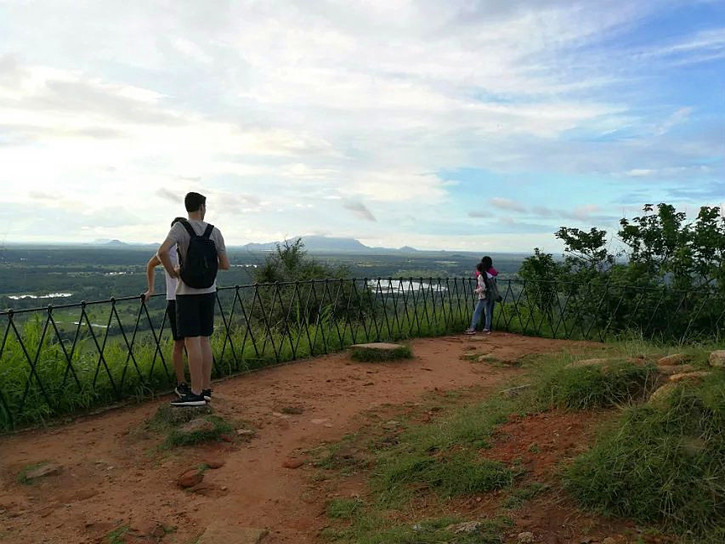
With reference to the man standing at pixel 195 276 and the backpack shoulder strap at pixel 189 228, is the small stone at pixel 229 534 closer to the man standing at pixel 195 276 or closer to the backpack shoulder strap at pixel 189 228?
the man standing at pixel 195 276

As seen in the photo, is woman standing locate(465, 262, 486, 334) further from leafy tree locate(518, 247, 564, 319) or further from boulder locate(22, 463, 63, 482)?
boulder locate(22, 463, 63, 482)

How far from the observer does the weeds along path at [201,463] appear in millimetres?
3424

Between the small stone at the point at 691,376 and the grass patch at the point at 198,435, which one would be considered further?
the grass patch at the point at 198,435

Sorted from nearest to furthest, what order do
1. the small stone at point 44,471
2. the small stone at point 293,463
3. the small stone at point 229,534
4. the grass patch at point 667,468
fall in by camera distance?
the grass patch at point 667,468 → the small stone at point 229,534 → the small stone at point 44,471 → the small stone at point 293,463

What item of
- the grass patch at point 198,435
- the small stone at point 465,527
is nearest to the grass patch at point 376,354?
the grass patch at point 198,435

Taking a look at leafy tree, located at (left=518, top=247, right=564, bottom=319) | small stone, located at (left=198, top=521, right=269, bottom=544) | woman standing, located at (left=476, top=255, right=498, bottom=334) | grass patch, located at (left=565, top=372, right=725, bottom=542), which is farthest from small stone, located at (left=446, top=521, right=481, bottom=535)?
leafy tree, located at (left=518, top=247, right=564, bottom=319)

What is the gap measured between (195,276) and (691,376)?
4012 millimetres

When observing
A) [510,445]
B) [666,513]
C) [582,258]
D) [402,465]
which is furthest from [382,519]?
[582,258]

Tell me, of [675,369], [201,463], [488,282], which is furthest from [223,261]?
[488,282]

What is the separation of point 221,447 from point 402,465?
5.29 feet

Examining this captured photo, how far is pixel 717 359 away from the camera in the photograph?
166 inches

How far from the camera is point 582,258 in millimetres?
12812

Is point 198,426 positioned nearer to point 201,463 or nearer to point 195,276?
point 201,463

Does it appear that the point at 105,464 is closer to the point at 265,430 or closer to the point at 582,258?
the point at 265,430
